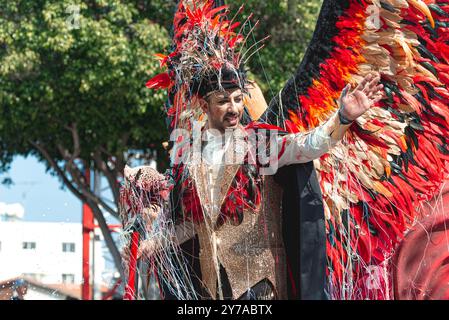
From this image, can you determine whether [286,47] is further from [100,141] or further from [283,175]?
[283,175]

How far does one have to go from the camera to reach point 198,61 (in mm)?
4133

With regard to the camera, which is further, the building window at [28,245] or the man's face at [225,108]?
the building window at [28,245]

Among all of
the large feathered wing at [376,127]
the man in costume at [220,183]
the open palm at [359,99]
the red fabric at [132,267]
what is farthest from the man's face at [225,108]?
the red fabric at [132,267]

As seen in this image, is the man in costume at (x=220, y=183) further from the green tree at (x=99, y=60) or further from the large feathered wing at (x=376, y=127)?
the green tree at (x=99, y=60)

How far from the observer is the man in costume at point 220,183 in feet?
13.1

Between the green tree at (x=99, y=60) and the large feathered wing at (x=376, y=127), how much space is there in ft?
15.9

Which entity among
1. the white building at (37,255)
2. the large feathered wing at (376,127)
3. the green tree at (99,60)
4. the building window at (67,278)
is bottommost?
the building window at (67,278)

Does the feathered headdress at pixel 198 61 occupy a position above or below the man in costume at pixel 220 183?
above

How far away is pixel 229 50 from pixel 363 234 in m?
1.05

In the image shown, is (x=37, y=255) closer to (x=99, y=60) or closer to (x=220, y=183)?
(x=99, y=60)

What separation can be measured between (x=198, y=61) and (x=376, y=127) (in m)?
0.88

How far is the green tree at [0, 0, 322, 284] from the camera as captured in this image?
31.2ft

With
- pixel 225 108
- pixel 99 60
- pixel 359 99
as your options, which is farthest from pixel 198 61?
pixel 99 60

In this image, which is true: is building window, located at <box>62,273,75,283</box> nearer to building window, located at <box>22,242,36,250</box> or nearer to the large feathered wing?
building window, located at <box>22,242,36,250</box>
